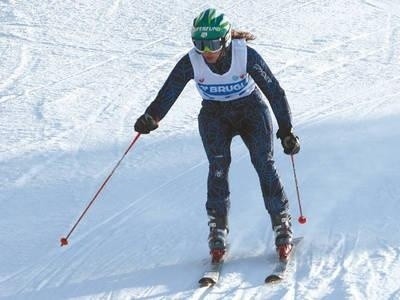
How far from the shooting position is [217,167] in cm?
604

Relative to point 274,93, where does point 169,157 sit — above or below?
above

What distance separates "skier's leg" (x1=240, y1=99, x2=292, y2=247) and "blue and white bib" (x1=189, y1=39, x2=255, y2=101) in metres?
0.17

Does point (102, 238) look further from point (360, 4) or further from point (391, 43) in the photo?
point (360, 4)

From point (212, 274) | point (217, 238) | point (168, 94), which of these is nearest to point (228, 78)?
point (168, 94)

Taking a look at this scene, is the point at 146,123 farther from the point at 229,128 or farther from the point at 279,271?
the point at 279,271

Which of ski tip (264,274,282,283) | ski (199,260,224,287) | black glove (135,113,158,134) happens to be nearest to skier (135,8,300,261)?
black glove (135,113,158,134)

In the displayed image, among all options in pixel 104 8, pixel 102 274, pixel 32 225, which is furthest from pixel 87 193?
pixel 104 8

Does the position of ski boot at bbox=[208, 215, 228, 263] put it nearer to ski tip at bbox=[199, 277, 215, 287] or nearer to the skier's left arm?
ski tip at bbox=[199, 277, 215, 287]

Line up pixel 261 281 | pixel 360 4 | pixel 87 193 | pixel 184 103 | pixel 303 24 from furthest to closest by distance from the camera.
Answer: pixel 360 4, pixel 303 24, pixel 184 103, pixel 87 193, pixel 261 281

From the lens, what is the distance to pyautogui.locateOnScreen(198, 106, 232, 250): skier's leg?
19.7 feet

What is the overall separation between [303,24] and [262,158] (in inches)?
292

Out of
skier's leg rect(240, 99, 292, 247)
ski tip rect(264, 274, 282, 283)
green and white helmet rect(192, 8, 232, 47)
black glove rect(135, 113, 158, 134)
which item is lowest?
ski tip rect(264, 274, 282, 283)

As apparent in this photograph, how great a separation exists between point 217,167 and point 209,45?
36.7 inches

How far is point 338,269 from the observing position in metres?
5.92
